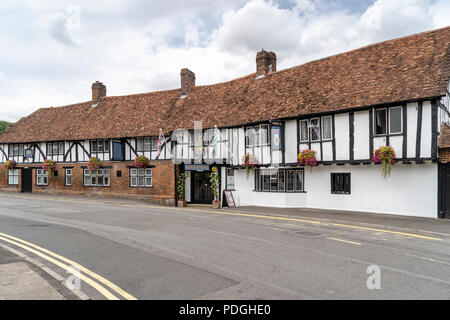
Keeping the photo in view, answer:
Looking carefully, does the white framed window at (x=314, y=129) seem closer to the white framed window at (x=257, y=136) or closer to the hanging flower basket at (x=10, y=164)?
the white framed window at (x=257, y=136)

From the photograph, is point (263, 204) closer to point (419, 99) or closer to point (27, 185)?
point (419, 99)

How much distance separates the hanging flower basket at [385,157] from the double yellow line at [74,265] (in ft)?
40.7

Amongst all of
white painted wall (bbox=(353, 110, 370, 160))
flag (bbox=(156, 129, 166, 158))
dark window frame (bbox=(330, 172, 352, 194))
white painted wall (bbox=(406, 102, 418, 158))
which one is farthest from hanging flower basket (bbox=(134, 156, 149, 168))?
white painted wall (bbox=(406, 102, 418, 158))

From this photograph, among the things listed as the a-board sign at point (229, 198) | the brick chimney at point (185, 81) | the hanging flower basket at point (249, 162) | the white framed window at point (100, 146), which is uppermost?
the brick chimney at point (185, 81)

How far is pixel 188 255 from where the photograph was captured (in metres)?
7.59

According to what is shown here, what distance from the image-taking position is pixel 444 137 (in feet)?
44.4

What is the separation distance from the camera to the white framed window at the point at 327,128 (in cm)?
1631

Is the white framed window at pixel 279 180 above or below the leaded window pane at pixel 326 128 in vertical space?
below

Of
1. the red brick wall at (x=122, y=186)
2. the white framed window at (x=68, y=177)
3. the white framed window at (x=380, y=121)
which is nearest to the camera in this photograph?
the white framed window at (x=380, y=121)

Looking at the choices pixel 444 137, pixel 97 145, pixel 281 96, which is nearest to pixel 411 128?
pixel 444 137

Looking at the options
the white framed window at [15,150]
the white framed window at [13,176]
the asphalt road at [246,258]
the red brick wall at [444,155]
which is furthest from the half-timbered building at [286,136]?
the asphalt road at [246,258]

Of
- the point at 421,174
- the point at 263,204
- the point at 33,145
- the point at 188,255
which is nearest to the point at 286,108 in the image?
the point at 263,204

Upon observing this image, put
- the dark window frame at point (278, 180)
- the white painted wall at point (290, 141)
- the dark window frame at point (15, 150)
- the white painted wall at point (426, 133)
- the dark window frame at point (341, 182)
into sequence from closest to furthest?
the white painted wall at point (426, 133) → the dark window frame at point (341, 182) → the white painted wall at point (290, 141) → the dark window frame at point (278, 180) → the dark window frame at point (15, 150)

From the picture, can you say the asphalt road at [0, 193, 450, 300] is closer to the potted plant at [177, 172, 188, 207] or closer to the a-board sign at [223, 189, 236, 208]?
the a-board sign at [223, 189, 236, 208]
